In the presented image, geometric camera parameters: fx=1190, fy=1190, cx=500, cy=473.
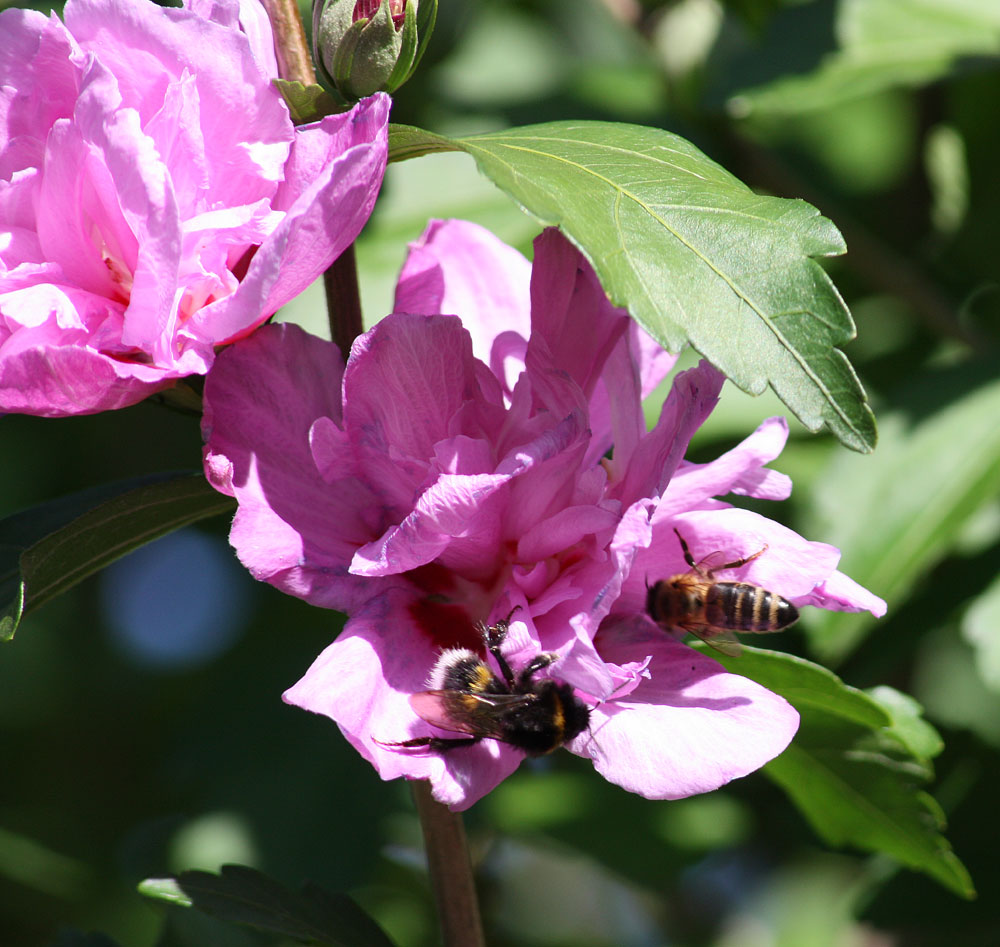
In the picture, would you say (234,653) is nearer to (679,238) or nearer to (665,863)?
(665,863)

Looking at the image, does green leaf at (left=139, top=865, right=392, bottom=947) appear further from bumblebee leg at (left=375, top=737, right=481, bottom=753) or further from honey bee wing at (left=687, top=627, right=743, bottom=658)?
honey bee wing at (left=687, top=627, right=743, bottom=658)

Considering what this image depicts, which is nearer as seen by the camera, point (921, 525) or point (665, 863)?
point (921, 525)

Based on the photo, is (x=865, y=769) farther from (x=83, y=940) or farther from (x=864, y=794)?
(x=83, y=940)

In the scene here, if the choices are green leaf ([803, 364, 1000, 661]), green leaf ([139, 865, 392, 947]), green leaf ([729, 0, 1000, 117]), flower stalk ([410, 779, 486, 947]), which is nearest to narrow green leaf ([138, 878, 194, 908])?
green leaf ([139, 865, 392, 947])

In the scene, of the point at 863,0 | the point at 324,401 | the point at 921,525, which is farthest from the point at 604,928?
the point at 324,401

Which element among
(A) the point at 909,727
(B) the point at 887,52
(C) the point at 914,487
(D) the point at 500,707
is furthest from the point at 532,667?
(B) the point at 887,52

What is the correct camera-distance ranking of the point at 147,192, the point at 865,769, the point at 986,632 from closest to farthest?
the point at 147,192
the point at 865,769
the point at 986,632
